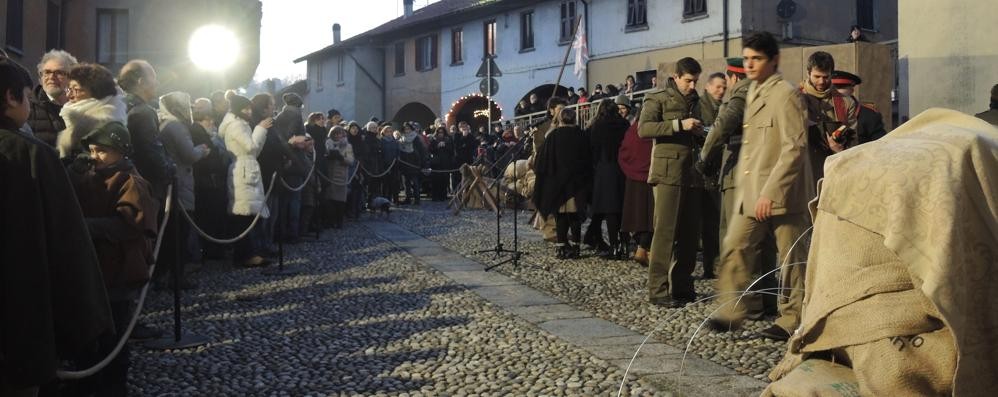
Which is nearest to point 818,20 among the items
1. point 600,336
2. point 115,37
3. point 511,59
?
point 511,59

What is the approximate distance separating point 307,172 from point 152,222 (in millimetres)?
6908

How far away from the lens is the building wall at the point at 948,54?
10648 mm

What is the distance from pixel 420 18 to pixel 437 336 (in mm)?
34775

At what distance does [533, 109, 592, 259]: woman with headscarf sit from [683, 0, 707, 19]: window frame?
17459 mm

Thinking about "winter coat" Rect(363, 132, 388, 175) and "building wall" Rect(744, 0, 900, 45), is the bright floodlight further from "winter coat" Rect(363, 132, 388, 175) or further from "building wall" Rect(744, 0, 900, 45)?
"building wall" Rect(744, 0, 900, 45)

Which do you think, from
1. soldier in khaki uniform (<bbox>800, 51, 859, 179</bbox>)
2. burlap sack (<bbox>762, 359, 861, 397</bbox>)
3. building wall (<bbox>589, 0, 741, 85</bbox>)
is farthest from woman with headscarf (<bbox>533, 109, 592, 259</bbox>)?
building wall (<bbox>589, 0, 741, 85</bbox>)

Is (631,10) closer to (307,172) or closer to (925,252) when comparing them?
(307,172)

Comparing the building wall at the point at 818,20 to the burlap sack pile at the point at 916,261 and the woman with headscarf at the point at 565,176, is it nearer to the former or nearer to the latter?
the woman with headscarf at the point at 565,176

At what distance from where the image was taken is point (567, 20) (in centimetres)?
3169

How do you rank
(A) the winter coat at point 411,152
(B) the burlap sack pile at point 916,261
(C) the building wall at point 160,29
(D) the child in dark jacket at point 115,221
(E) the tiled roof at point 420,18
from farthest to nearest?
1. (E) the tiled roof at point 420,18
2. (C) the building wall at point 160,29
3. (A) the winter coat at point 411,152
4. (D) the child in dark jacket at point 115,221
5. (B) the burlap sack pile at point 916,261

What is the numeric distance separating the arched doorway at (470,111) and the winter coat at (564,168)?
85.6 ft

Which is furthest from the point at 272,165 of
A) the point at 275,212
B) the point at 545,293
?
the point at 545,293

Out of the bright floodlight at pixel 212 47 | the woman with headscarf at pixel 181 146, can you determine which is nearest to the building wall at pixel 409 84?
the bright floodlight at pixel 212 47

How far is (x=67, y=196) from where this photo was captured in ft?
9.69
